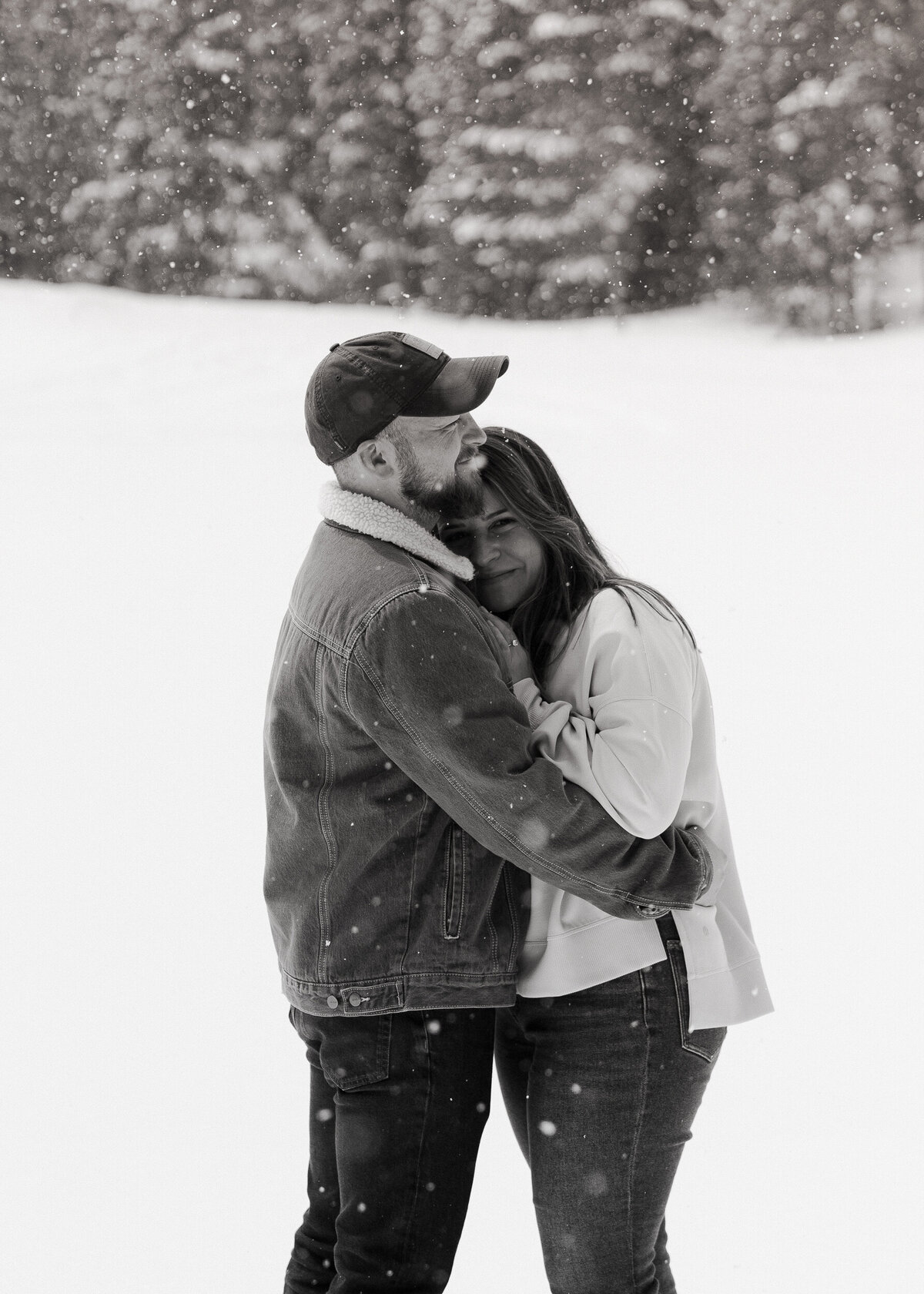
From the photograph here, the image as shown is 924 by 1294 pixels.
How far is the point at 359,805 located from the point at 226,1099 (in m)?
1.92

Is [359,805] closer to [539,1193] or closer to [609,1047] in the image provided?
[609,1047]

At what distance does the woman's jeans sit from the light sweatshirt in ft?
0.13

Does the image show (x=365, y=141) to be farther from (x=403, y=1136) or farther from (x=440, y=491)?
(x=403, y=1136)

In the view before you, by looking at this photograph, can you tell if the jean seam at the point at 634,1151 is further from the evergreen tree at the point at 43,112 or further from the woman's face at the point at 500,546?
the evergreen tree at the point at 43,112

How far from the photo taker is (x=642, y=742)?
1.66 metres

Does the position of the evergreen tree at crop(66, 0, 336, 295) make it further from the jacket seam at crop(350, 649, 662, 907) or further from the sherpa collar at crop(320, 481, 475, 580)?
the jacket seam at crop(350, 649, 662, 907)

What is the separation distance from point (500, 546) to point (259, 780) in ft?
10.1

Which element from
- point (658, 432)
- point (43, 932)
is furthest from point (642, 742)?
point (658, 432)

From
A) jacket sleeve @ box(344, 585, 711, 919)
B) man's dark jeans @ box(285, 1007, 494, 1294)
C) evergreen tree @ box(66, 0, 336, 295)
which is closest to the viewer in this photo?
jacket sleeve @ box(344, 585, 711, 919)

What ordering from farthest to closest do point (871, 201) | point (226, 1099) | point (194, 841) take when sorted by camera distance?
point (871, 201) < point (194, 841) < point (226, 1099)

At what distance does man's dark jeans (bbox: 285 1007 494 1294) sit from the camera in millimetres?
1671

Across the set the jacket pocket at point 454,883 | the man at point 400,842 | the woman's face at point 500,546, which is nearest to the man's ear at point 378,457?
the man at point 400,842

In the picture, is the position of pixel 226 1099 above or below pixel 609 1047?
below

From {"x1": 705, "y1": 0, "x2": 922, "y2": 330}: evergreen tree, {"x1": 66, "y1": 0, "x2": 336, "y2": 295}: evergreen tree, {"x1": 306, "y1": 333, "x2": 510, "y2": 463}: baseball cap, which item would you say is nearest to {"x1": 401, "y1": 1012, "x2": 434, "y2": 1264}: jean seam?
{"x1": 306, "y1": 333, "x2": 510, "y2": 463}: baseball cap
